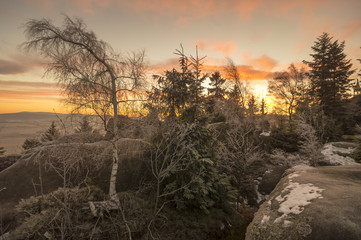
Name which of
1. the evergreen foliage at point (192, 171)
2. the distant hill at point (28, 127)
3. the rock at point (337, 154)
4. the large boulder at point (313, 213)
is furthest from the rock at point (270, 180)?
the distant hill at point (28, 127)

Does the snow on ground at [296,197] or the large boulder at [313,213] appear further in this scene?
the snow on ground at [296,197]

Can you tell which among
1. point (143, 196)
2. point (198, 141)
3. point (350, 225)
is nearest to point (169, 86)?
point (198, 141)

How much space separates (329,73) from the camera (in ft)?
87.8

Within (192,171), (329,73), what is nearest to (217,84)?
(329,73)

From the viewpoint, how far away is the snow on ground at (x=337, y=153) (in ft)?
49.8

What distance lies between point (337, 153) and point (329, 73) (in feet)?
56.4

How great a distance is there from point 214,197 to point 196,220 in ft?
5.39

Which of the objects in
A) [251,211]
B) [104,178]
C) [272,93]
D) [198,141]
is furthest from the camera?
[272,93]

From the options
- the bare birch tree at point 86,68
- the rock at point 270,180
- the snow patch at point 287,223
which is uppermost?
the bare birch tree at point 86,68

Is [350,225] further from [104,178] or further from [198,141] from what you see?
A: [104,178]

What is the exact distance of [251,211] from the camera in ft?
45.9

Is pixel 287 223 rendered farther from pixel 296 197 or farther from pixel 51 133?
pixel 51 133

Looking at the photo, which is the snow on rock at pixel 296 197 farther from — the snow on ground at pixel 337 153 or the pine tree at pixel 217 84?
the pine tree at pixel 217 84

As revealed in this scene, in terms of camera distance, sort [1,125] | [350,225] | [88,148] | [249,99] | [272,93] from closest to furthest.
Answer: [350,225], [1,125], [88,148], [272,93], [249,99]
